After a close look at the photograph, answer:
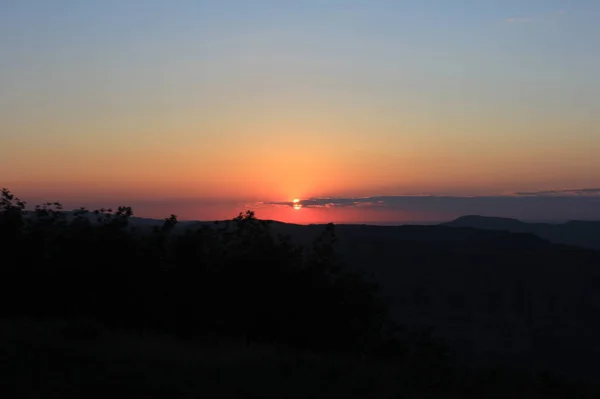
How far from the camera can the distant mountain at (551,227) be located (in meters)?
142

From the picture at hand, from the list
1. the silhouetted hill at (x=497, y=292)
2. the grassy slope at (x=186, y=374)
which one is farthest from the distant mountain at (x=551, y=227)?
the grassy slope at (x=186, y=374)

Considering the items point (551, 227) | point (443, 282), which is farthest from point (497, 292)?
point (551, 227)

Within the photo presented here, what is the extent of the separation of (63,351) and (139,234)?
33.4 feet

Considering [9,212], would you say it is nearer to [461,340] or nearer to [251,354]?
[251,354]

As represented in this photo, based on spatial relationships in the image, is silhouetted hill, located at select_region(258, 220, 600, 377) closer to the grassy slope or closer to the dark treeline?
the dark treeline

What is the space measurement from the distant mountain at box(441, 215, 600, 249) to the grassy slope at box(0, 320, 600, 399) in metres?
133

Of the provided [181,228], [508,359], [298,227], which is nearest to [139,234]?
[181,228]

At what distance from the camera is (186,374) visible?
11.5 metres

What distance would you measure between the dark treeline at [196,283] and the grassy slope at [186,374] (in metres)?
6.21

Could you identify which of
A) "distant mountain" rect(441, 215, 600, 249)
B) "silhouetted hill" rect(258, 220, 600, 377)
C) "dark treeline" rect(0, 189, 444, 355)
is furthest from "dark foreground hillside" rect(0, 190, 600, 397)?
"distant mountain" rect(441, 215, 600, 249)

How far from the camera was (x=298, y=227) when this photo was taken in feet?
207

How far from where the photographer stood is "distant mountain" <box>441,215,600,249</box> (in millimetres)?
142375

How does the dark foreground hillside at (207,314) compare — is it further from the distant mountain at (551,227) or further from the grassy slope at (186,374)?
the distant mountain at (551,227)

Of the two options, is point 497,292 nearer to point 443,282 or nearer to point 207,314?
point 443,282
